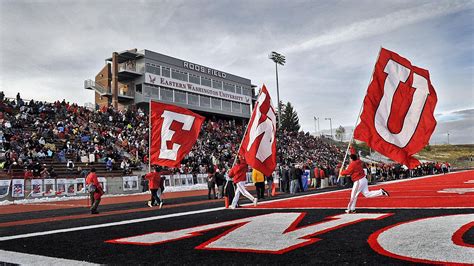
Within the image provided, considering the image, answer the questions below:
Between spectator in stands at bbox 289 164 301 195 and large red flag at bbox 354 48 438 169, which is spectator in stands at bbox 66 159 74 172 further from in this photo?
large red flag at bbox 354 48 438 169

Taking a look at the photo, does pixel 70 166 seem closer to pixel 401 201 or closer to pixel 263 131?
pixel 263 131

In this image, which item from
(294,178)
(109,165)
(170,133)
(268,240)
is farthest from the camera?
(109,165)

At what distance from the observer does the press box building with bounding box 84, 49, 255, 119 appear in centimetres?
4628

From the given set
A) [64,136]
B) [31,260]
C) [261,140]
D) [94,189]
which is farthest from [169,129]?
[64,136]

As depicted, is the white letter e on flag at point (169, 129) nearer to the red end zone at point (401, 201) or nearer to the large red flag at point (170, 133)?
the large red flag at point (170, 133)

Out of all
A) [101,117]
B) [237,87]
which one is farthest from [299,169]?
[237,87]

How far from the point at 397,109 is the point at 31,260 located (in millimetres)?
8111

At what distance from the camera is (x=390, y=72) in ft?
31.5

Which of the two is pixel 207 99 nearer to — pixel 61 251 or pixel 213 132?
pixel 213 132

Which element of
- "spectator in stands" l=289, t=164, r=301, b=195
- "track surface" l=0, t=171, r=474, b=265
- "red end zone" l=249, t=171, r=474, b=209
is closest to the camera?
"track surface" l=0, t=171, r=474, b=265

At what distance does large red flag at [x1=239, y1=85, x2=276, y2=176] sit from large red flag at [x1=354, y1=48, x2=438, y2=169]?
413 cm

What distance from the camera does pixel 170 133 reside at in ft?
49.9

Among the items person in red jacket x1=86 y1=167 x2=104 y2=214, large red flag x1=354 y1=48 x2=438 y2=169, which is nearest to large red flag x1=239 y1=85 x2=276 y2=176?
large red flag x1=354 y1=48 x2=438 y2=169

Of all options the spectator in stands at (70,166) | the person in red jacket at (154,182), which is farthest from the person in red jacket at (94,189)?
the spectator in stands at (70,166)
